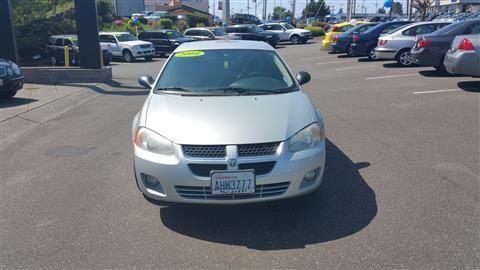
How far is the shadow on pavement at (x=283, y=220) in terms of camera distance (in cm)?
375

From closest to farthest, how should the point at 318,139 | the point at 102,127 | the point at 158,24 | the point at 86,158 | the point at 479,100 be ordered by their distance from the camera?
the point at 318,139 < the point at 86,158 < the point at 102,127 < the point at 479,100 < the point at 158,24

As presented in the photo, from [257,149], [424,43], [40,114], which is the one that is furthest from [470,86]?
[40,114]

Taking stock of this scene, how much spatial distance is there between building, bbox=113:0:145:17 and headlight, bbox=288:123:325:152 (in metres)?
55.0

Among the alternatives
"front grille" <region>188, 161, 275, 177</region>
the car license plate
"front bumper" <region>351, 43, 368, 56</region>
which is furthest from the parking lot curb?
"front bumper" <region>351, 43, 368, 56</region>

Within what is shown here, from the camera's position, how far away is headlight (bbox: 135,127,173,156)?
3814 millimetres

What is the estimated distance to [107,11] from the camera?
47.4 meters

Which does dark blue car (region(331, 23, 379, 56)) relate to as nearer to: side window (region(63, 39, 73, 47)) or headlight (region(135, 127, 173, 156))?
side window (region(63, 39, 73, 47))

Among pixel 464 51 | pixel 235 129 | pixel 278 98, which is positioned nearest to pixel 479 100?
pixel 464 51

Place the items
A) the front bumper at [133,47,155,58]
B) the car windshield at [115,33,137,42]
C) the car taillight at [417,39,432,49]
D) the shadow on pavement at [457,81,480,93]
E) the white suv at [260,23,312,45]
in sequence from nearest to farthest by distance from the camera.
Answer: the shadow on pavement at [457,81,480,93], the car taillight at [417,39,432,49], the front bumper at [133,47,155,58], the car windshield at [115,33,137,42], the white suv at [260,23,312,45]

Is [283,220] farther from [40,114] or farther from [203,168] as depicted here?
[40,114]

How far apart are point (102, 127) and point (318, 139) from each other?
17.2 ft

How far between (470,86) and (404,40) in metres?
4.93

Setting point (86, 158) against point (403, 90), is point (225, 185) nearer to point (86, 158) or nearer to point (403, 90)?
point (86, 158)

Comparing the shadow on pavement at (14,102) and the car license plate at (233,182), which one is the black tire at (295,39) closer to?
the shadow on pavement at (14,102)
